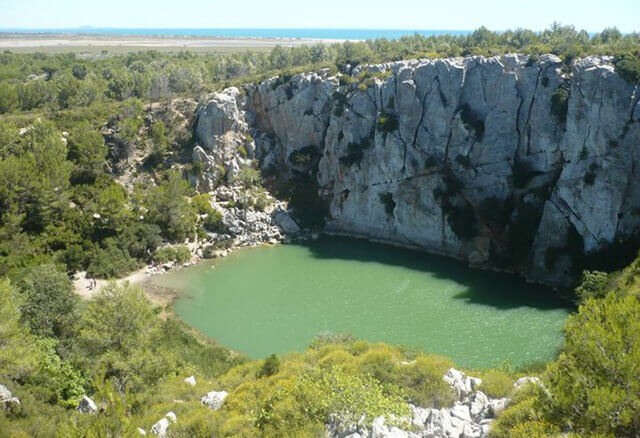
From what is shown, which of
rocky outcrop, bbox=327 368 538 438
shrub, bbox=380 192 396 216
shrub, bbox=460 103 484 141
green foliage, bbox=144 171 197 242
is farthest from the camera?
shrub, bbox=380 192 396 216

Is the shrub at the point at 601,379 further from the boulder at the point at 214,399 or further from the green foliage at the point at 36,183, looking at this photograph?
the green foliage at the point at 36,183

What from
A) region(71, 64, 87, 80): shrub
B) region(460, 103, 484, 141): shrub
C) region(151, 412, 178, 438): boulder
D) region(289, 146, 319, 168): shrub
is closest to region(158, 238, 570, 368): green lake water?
region(289, 146, 319, 168): shrub

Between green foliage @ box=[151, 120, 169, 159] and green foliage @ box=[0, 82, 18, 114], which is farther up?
green foliage @ box=[0, 82, 18, 114]

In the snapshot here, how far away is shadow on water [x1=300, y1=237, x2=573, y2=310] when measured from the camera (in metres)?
32.5

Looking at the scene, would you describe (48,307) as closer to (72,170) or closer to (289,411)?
(289,411)

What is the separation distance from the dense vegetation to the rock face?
1036 millimetres

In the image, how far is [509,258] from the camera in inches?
1484

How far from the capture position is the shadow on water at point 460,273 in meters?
32.5

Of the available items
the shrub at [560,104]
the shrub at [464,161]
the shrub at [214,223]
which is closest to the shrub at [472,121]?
the shrub at [464,161]

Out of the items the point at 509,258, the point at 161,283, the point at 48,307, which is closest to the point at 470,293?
the point at 509,258

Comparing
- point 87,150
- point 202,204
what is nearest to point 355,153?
point 202,204

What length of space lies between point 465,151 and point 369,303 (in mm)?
16263

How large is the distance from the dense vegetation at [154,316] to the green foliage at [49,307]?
7 cm

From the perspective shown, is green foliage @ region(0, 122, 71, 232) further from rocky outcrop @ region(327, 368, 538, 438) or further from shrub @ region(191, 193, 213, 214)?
rocky outcrop @ region(327, 368, 538, 438)
